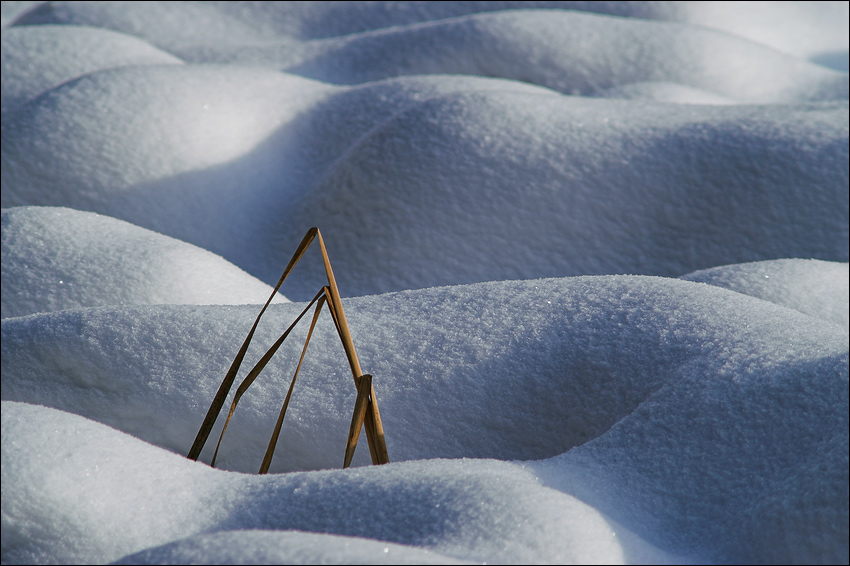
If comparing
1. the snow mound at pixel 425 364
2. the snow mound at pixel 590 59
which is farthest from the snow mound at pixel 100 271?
the snow mound at pixel 590 59

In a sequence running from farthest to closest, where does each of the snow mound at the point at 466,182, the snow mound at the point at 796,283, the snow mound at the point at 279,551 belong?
the snow mound at the point at 466,182
the snow mound at the point at 796,283
the snow mound at the point at 279,551

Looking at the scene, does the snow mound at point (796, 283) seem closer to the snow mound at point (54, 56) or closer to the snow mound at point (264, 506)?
the snow mound at point (264, 506)

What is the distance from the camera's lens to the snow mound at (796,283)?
869 millimetres

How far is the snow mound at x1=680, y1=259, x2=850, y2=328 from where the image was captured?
2.85 feet

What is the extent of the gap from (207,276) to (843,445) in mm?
707

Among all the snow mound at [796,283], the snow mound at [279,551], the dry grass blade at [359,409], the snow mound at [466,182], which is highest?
the snow mound at [466,182]

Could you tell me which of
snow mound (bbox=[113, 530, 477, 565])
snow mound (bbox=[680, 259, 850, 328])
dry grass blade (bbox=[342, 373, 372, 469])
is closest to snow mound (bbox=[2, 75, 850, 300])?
snow mound (bbox=[680, 259, 850, 328])

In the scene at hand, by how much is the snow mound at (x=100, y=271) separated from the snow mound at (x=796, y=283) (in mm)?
563

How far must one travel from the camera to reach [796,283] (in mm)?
896

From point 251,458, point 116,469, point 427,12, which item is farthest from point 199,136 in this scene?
point 427,12

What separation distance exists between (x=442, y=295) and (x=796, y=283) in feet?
1.48

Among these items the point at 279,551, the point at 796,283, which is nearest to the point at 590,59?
the point at 796,283

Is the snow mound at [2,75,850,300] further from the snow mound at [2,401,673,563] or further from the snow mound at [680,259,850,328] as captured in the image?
the snow mound at [2,401,673,563]

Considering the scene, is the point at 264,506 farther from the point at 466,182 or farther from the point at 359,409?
the point at 466,182
